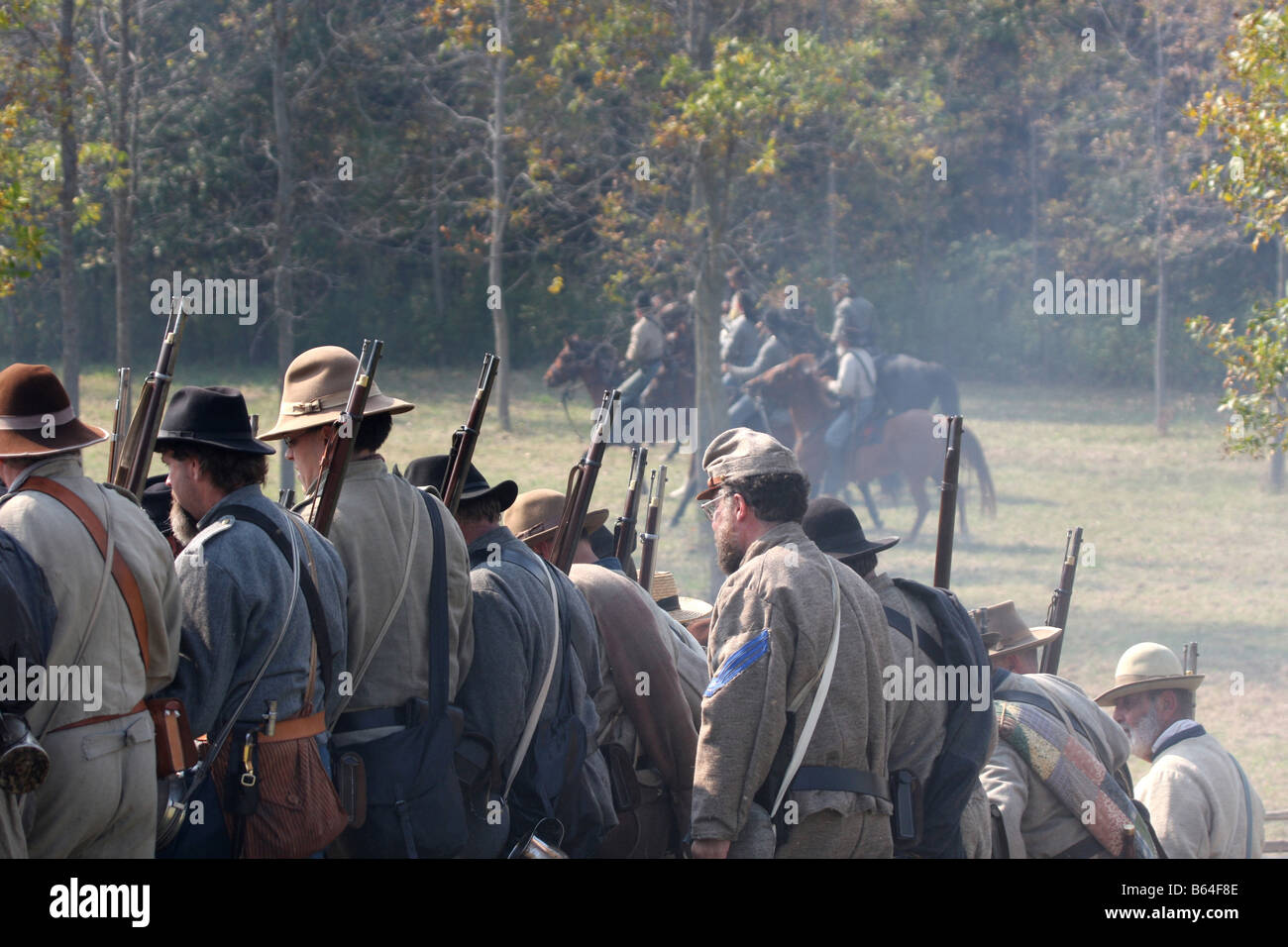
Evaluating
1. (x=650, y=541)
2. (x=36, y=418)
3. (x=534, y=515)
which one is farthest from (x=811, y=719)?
(x=650, y=541)

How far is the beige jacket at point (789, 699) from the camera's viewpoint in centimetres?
355

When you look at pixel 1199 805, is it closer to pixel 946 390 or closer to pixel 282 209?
pixel 282 209

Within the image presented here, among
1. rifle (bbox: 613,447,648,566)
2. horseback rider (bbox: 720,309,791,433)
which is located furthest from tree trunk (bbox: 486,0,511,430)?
rifle (bbox: 613,447,648,566)

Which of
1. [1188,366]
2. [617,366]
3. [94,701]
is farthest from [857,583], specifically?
[1188,366]

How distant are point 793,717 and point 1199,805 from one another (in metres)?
2.05

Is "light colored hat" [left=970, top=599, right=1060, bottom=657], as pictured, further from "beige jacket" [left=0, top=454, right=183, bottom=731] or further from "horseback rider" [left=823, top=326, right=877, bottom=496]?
"horseback rider" [left=823, top=326, right=877, bottom=496]

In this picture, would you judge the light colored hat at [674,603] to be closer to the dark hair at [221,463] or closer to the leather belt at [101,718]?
the dark hair at [221,463]

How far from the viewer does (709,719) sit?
3.60m

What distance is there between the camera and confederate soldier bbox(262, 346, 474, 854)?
3.71 m

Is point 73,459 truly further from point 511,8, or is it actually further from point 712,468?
point 511,8

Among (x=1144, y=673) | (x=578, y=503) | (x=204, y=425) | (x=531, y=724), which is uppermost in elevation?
(x=204, y=425)

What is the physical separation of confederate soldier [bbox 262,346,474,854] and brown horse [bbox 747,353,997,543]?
494 inches

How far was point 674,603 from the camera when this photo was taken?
6.21m

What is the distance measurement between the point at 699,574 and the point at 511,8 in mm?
7604
